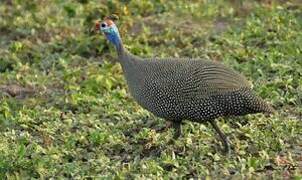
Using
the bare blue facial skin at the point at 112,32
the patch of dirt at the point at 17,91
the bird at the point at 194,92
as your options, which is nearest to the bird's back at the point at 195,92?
the bird at the point at 194,92

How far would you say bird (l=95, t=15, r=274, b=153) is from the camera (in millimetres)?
6211

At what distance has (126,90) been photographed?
334 inches

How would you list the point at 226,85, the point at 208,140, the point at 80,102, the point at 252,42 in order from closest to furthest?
1. the point at 226,85
2. the point at 208,140
3. the point at 80,102
4. the point at 252,42

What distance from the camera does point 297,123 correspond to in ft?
22.6

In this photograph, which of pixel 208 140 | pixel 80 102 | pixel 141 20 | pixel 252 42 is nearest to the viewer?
pixel 208 140

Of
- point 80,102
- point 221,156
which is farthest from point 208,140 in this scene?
point 80,102

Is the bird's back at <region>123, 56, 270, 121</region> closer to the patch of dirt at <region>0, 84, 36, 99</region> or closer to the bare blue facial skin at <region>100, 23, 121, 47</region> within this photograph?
the bare blue facial skin at <region>100, 23, 121, 47</region>

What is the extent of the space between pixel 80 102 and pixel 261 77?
1.76 m

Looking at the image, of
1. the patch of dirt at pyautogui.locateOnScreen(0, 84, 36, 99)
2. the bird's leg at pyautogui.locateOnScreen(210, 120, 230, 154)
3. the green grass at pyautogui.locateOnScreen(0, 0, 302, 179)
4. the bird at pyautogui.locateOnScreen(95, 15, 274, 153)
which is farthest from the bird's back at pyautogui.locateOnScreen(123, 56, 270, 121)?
the patch of dirt at pyautogui.locateOnScreen(0, 84, 36, 99)

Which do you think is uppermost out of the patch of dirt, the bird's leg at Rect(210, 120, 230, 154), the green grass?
the bird's leg at Rect(210, 120, 230, 154)

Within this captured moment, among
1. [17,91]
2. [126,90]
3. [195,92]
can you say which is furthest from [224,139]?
[17,91]

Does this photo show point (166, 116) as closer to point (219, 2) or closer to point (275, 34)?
point (275, 34)

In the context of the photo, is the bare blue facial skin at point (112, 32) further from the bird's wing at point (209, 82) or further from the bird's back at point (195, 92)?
the bird's wing at point (209, 82)

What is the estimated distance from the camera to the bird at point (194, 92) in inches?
245
